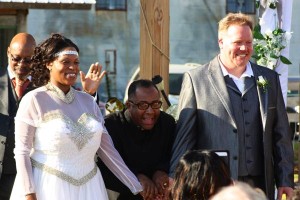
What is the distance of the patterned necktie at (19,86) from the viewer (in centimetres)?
541

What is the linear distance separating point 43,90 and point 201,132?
3.68 feet

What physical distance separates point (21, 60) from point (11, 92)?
23 cm

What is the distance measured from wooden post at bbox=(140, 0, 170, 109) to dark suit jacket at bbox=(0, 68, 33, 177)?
1428mm

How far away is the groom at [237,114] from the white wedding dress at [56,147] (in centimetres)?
65

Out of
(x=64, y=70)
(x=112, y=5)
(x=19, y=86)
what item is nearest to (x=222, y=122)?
(x=64, y=70)

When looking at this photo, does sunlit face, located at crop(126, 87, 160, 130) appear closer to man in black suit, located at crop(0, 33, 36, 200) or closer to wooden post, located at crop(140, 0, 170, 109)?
man in black suit, located at crop(0, 33, 36, 200)

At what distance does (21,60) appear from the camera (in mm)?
5391

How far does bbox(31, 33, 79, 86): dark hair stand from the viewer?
4926mm

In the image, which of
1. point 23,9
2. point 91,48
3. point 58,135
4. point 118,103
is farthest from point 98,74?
point 91,48

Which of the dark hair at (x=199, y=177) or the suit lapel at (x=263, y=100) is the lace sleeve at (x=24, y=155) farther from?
the suit lapel at (x=263, y=100)

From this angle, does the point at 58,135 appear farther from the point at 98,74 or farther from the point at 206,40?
the point at 206,40

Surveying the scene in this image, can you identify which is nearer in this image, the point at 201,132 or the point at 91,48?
the point at 201,132

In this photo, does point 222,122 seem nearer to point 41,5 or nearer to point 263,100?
point 263,100

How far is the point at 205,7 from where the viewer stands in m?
23.0
